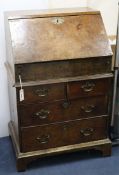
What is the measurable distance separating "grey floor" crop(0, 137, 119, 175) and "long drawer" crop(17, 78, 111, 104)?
0.56 m

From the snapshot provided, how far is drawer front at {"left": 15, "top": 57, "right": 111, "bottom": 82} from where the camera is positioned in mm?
1973

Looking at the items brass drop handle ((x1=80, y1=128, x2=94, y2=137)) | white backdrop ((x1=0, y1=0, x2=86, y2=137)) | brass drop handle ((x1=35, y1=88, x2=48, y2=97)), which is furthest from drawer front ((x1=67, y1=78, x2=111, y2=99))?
white backdrop ((x1=0, y1=0, x2=86, y2=137))

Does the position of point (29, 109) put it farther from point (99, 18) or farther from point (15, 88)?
point (99, 18)

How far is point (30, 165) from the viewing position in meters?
2.32

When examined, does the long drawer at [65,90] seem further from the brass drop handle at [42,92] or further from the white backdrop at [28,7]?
the white backdrop at [28,7]

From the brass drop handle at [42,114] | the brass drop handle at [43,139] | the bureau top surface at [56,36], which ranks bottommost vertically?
the brass drop handle at [43,139]

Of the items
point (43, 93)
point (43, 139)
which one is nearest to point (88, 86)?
point (43, 93)

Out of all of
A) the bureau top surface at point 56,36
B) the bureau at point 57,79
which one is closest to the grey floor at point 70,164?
the bureau at point 57,79

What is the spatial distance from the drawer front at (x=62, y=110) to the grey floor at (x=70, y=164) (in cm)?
38

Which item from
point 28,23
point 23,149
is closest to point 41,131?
point 23,149

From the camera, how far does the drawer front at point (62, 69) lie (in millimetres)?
1973

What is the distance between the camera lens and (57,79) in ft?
6.73

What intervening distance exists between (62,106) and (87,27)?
0.58m

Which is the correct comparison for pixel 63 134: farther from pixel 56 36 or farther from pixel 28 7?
pixel 28 7
